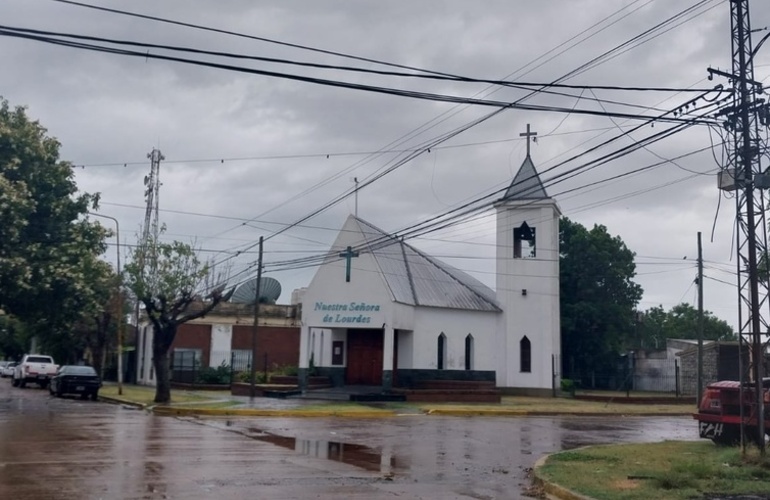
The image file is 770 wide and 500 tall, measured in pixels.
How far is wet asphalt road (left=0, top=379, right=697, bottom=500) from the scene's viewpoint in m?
12.3

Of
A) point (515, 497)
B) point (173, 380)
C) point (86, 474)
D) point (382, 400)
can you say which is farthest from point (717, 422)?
point (173, 380)

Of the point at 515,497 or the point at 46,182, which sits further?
the point at 46,182

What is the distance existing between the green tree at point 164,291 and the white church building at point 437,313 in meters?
6.89

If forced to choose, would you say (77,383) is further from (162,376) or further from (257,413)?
(257,413)

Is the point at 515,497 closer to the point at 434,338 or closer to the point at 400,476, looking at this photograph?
the point at 400,476

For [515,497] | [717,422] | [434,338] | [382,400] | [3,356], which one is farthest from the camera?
[3,356]

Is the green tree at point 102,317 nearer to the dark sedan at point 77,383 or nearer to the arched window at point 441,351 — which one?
the dark sedan at point 77,383

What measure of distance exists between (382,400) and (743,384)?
20511 millimetres

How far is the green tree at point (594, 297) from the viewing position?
52906 mm

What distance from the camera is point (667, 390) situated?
49688mm

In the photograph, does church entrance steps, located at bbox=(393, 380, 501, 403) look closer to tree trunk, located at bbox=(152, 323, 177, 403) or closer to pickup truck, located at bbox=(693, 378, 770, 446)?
Answer: tree trunk, located at bbox=(152, 323, 177, 403)

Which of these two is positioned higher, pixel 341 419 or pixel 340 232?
Answer: pixel 340 232

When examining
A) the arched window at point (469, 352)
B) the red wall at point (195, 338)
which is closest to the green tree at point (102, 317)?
the red wall at point (195, 338)

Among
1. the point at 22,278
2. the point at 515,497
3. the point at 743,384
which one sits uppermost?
the point at 22,278
